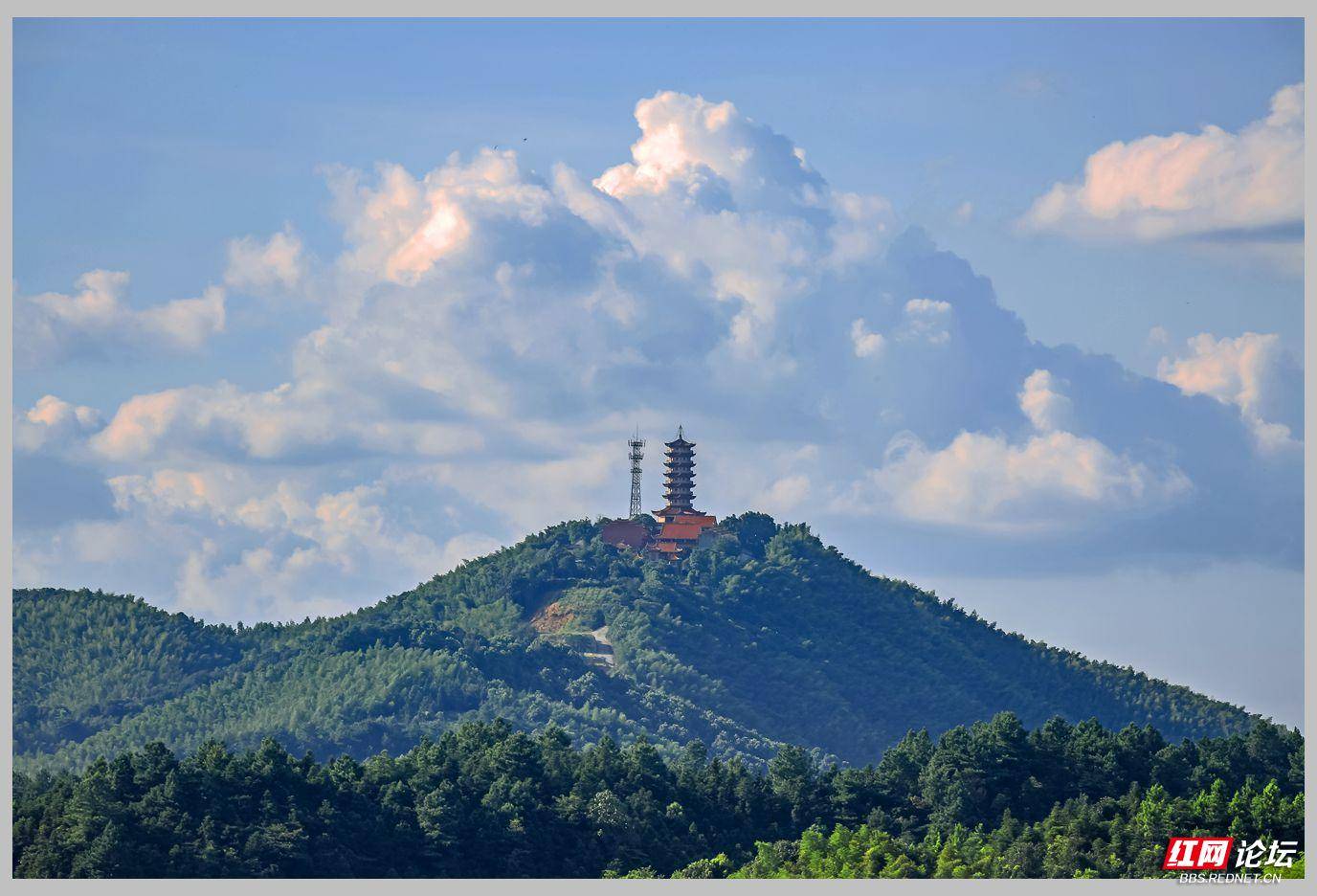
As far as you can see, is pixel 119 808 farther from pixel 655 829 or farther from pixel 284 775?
pixel 655 829

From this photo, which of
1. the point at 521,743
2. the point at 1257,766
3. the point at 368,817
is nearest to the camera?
the point at 368,817

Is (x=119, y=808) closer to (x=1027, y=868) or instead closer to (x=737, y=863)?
(x=737, y=863)

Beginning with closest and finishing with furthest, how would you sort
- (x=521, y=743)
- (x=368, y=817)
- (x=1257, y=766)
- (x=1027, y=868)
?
(x=1027, y=868) < (x=368, y=817) < (x=521, y=743) < (x=1257, y=766)

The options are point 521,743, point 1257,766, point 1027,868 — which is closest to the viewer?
point 1027,868

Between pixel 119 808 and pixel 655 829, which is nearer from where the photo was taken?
pixel 119 808

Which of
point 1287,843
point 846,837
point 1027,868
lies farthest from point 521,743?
point 1287,843

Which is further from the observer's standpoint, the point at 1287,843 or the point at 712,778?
the point at 712,778
